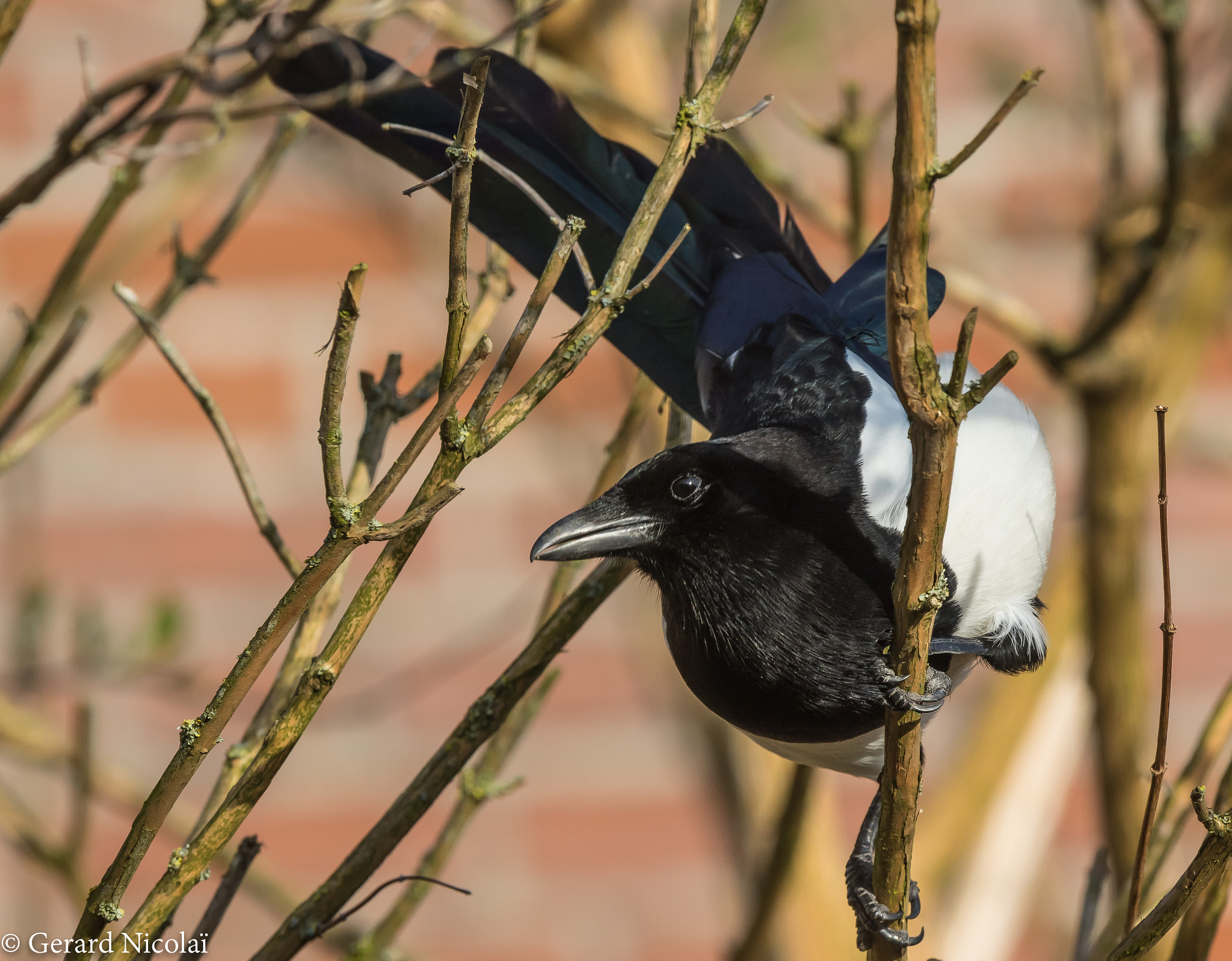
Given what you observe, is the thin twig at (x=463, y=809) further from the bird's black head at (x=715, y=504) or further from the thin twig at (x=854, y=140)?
the thin twig at (x=854, y=140)

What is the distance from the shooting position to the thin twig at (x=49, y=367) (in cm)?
75

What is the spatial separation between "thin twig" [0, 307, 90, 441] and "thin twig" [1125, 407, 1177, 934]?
1.86ft

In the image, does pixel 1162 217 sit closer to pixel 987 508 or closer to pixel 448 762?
pixel 987 508

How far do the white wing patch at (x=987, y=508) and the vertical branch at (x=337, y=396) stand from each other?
14.9 inches

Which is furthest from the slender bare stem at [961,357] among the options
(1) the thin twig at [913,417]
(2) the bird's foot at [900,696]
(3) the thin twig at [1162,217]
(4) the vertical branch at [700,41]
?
(3) the thin twig at [1162,217]

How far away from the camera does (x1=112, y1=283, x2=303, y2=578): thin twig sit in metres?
0.66

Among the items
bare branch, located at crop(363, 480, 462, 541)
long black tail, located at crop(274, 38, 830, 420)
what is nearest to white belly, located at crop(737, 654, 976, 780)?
long black tail, located at crop(274, 38, 830, 420)

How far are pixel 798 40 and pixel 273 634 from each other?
1.15 metres

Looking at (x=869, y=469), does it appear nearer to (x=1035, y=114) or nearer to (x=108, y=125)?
(x=108, y=125)

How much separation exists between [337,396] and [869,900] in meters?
0.47

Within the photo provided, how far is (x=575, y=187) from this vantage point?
0.86m

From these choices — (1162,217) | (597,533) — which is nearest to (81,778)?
(597,533)

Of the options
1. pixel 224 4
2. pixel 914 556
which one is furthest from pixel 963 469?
pixel 224 4

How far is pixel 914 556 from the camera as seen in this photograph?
1.74 ft
